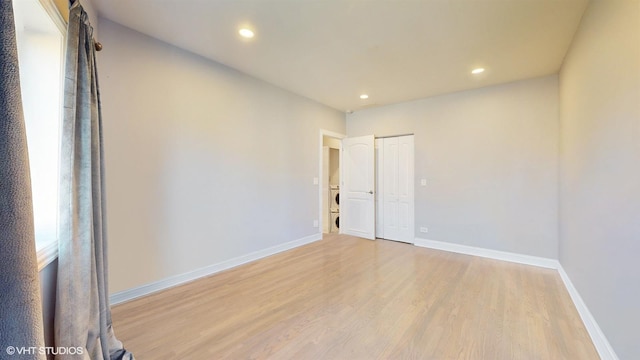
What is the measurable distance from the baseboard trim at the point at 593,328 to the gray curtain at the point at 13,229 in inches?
114

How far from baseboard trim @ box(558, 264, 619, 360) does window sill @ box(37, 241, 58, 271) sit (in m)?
3.30

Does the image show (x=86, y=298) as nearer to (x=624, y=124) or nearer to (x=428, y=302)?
(x=428, y=302)

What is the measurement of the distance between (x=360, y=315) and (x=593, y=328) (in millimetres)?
1792

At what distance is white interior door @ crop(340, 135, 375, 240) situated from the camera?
5.10 metres

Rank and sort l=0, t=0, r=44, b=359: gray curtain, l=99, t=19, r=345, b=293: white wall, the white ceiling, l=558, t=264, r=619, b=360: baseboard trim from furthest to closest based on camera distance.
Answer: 1. l=99, t=19, r=345, b=293: white wall
2. the white ceiling
3. l=558, t=264, r=619, b=360: baseboard trim
4. l=0, t=0, r=44, b=359: gray curtain

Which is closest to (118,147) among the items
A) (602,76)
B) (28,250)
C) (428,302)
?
(28,250)

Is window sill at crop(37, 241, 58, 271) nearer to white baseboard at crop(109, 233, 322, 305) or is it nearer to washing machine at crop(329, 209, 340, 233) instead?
white baseboard at crop(109, 233, 322, 305)

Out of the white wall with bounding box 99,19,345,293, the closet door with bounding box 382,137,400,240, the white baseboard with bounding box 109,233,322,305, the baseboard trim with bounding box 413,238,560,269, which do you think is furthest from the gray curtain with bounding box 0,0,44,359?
the closet door with bounding box 382,137,400,240

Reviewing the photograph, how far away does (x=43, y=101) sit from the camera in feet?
4.81

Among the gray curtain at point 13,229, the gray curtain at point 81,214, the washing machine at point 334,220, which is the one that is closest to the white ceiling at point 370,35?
the gray curtain at point 81,214

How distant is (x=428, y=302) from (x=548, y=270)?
2207 millimetres

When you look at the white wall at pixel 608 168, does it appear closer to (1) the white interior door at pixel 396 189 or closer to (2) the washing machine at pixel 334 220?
(1) the white interior door at pixel 396 189

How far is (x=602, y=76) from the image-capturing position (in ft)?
6.13

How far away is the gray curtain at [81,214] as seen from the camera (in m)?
1.30
